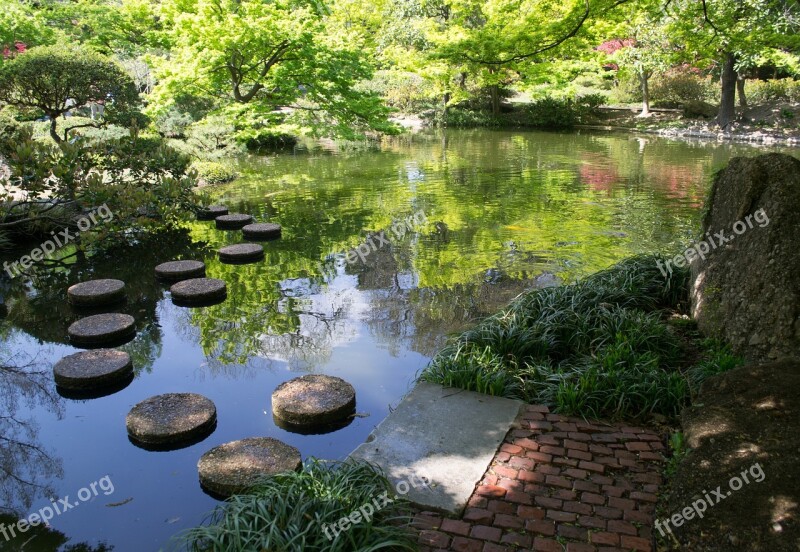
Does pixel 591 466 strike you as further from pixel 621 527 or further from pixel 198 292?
pixel 198 292

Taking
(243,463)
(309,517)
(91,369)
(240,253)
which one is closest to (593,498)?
(309,517)

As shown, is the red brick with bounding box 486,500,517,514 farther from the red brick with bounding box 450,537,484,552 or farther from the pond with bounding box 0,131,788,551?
the pond with bounding box 0,131,788,551

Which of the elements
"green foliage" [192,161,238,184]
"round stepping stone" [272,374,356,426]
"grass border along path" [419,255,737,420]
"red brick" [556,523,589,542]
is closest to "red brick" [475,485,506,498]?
"red brick" [556,523,589,542]

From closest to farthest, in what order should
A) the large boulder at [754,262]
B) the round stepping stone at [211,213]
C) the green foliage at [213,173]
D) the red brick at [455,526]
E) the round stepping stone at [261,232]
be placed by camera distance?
the red brick at [455,526]
the large boulder at [754,262]
the round stepping stone at [261,232]
the round stepping stone at [211,213]
the green foliage at [213,173]

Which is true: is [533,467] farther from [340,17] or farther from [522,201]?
[340,17]

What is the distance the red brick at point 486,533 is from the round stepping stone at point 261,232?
25.7 feet

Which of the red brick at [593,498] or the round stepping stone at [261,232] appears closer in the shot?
the red brick at [593,498]

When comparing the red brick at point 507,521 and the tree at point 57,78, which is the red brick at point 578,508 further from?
the tree at point 57,78

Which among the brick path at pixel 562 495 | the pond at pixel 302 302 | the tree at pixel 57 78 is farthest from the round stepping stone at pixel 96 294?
the brick path at pixel 562 495

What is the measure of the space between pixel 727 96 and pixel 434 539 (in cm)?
2824

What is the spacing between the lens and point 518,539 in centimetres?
304

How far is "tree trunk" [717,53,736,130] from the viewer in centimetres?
2502

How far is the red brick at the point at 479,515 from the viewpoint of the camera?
3.21 meters

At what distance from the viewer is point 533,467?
3689mm
